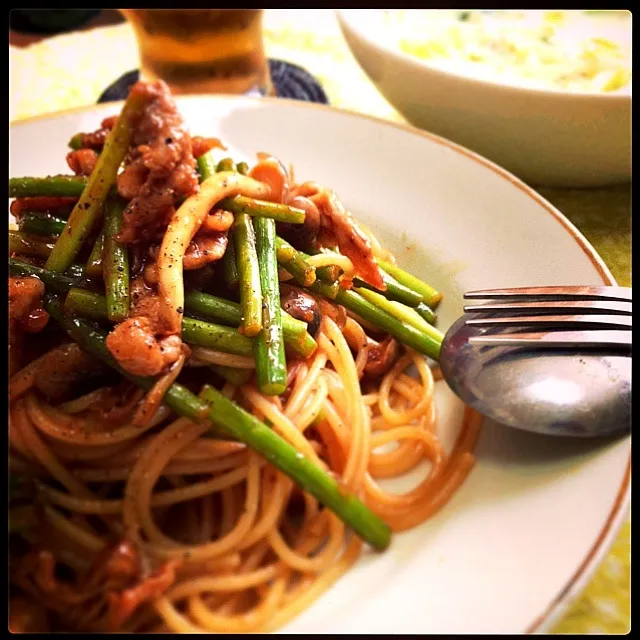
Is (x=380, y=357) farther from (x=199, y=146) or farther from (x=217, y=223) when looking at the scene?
(x=199, y=146)

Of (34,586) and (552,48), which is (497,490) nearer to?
(34,586)

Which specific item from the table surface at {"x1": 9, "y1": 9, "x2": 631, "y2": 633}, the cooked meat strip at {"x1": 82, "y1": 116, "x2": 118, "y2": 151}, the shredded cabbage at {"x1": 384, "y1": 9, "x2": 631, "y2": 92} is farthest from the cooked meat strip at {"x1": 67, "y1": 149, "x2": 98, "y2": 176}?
the shredded cabbage at {"x1": 384, "y1": 9, "x2": 631, "y2": 92}

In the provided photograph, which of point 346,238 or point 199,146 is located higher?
point 199,146

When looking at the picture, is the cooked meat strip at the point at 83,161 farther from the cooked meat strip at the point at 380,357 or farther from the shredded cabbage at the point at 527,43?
the shredded cabbage at the point at 527,43

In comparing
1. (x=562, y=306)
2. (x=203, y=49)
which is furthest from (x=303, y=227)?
(x=203, y=49)

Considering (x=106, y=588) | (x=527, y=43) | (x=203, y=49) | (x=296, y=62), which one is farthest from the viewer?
(x=296, y=62)

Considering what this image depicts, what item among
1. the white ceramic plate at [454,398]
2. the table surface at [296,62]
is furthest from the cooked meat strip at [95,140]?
the table surface at [296,62]
